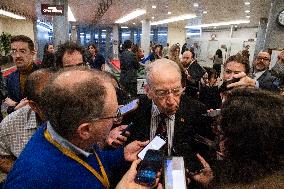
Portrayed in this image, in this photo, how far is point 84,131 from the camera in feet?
3.85

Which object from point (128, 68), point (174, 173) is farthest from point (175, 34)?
point (174, 173)

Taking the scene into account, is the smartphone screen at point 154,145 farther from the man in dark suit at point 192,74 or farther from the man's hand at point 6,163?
the man in dark suit at point 192,74

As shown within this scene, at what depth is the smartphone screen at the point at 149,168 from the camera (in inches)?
45.0

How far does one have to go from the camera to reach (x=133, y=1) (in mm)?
11492

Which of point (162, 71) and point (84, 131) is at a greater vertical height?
point (162, 71)

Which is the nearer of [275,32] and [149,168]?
[149,168]


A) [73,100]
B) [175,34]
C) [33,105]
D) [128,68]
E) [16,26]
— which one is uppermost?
[16,26]

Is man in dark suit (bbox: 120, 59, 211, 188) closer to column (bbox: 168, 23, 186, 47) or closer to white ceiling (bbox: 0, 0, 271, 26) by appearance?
white ceiling (bbox: 0, 0, 271, 26)

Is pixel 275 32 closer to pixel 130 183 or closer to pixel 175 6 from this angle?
pixel 175 6

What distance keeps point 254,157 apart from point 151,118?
92 cm

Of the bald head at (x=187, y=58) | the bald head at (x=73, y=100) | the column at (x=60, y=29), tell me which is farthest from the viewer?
the column at (x=60, y=29)

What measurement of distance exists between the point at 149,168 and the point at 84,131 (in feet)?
1.02

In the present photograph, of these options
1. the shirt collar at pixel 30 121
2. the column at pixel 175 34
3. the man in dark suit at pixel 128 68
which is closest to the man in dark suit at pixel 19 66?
the shirt collar at pixel 30 121

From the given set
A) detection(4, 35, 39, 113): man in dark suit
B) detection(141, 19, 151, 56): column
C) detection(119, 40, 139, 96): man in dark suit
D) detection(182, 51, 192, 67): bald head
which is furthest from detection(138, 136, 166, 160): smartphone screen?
detection(141, 19, 151, 56): column
